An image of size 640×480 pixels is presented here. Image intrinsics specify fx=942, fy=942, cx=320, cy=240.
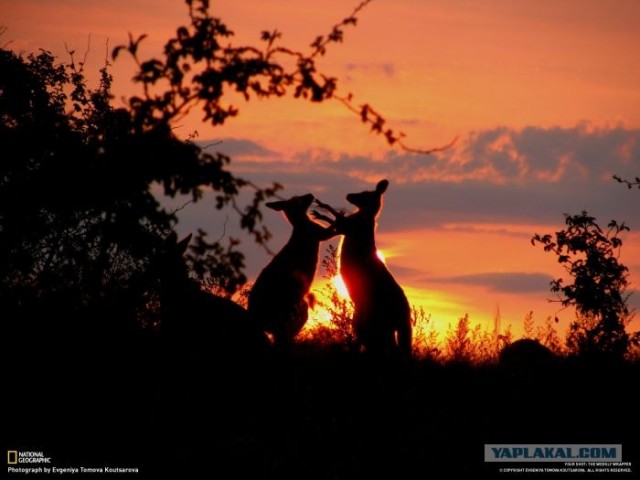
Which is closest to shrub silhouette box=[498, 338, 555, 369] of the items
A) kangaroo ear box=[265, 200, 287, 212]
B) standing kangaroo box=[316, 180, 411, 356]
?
standing kangaroo box=[316, 180, 411, 356]

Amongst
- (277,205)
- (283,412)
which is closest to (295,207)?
(277,205)

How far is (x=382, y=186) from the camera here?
14055mm

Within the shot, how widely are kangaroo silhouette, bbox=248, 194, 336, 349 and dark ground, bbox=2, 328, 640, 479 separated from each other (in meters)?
1.77

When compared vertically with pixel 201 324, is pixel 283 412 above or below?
below

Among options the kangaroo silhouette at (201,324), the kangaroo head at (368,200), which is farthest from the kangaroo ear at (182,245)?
the kangaroo head at (368,200)

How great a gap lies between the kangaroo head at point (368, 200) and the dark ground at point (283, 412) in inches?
133

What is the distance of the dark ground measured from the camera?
784 centimetres

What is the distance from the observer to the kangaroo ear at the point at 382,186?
1397 centimetres

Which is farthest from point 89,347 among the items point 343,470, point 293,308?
point 293,308

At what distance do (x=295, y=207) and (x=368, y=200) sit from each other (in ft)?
3.72

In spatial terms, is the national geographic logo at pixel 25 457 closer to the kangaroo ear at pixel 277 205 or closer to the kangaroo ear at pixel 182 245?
the kangaroo ear at pixel 182 245

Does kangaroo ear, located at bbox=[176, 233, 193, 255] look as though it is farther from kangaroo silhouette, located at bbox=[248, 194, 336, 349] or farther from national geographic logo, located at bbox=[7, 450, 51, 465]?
national geographic logo, located at bbox=[7, 450, 51, 465]

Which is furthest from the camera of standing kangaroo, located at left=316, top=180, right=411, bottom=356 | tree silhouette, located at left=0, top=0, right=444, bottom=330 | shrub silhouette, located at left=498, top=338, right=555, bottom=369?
standing kangaroo, located at left=316, top=180, right=411, bottom=356

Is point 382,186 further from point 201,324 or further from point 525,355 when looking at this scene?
point 201,324
